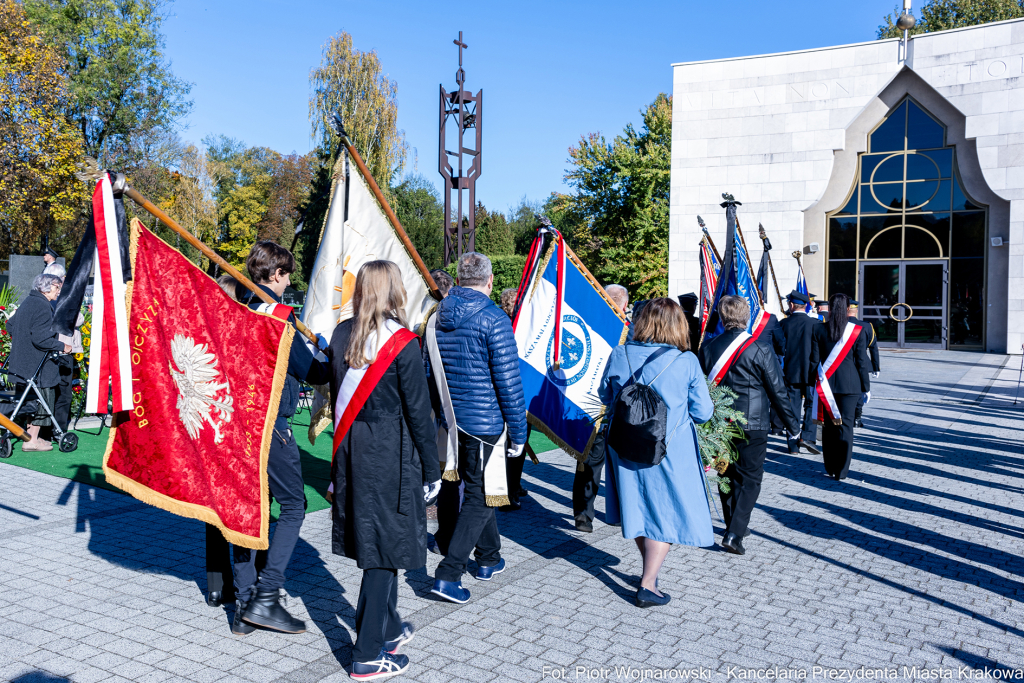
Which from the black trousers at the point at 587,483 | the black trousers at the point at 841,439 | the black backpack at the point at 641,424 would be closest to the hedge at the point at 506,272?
the black trousers at the point at 841,439

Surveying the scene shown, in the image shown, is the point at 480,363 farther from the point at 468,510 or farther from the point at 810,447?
the point at 810,447

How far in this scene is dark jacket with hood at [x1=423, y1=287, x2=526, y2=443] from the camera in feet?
14.7

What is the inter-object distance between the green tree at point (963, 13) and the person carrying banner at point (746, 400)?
41.2m

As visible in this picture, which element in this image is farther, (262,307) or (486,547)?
(486,547)

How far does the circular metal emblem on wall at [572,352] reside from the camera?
21.1 ft

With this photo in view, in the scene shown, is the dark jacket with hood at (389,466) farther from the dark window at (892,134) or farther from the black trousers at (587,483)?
the dark window at (892,134)

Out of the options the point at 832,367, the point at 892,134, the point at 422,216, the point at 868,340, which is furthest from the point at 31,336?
the point at 422,216

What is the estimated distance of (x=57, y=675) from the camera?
11.6 ft

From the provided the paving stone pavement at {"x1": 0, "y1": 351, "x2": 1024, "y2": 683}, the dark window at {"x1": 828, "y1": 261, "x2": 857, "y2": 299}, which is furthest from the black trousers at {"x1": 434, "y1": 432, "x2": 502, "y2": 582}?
the dark window at {"x1": 828, "y1": 261, "x2": 857, "y2": 299}

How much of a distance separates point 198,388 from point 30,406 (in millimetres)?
6054

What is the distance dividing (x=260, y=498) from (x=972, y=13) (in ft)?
159

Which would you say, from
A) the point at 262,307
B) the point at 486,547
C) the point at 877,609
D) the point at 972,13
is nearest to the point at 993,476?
the point at 877,609

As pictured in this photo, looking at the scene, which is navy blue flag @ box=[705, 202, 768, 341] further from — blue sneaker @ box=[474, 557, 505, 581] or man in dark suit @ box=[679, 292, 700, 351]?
blue sneaker @ box=[474, 557, 505, 581]

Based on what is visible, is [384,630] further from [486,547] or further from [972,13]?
[972,13]
